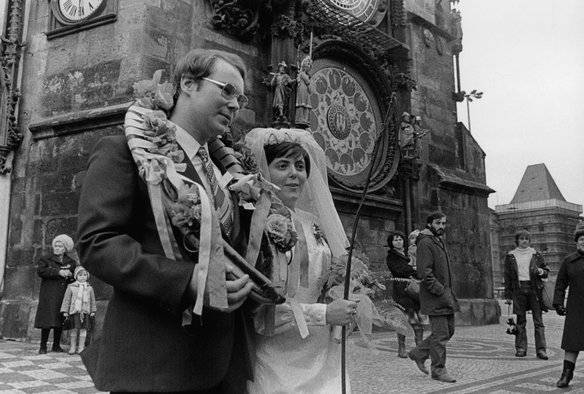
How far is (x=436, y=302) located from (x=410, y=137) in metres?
6.46

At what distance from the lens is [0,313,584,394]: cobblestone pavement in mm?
5012

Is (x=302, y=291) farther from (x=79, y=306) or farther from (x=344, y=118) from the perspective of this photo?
(x=344, y=118)

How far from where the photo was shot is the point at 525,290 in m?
7.23

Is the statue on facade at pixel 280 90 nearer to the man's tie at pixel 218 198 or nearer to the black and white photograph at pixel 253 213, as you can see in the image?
the black and white photograph at pixel 253 213

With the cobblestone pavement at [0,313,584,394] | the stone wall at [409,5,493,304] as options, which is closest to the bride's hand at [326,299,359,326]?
the cobblestone pavement at [0,313,584,394]

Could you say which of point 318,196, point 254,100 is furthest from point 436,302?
point 254,100

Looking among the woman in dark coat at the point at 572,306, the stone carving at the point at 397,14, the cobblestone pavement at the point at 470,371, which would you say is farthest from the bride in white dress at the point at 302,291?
the stone carving at the point at 397,14

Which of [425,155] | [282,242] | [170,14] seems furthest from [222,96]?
[425,155]

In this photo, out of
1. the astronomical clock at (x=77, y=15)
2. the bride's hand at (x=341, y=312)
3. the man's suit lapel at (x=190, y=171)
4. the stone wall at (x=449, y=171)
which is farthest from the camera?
the stone wall at (x=449, y=171)

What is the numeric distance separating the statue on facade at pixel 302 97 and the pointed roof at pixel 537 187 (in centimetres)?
5402

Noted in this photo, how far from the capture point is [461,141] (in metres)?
13.7

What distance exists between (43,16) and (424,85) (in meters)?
8.20

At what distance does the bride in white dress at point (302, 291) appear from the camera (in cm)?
187

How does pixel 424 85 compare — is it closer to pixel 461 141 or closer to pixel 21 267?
pixel 461 141
